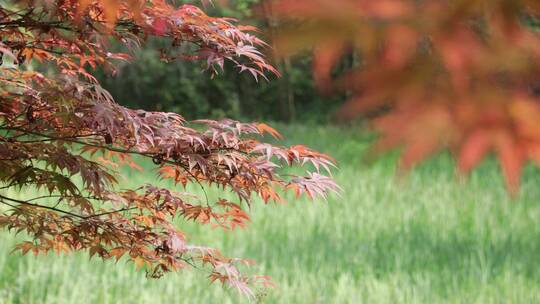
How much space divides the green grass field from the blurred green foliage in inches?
411

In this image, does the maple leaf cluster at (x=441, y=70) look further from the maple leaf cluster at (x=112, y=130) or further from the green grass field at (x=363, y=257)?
the green grass field at (x=363, y=257)

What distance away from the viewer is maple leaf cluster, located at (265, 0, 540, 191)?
1.52 ft

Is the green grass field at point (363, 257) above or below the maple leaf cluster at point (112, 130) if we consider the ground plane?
above

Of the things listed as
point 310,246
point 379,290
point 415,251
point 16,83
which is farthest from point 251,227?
point 16,83

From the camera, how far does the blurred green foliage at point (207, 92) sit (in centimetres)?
1684

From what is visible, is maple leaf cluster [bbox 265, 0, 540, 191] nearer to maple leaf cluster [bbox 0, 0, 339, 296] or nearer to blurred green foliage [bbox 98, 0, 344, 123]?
maple leaf cluster [bbox 0, 0, 339, 296]

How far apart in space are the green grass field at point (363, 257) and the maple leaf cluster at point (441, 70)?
7.38ft

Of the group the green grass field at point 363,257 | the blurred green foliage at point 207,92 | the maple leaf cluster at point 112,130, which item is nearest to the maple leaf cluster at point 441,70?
the maple leaf cluster at point 112,130

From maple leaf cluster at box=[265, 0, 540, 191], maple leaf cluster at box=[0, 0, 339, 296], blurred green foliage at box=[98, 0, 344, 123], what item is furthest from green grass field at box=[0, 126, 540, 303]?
blurred green foliage at box=[98, 0, 344, 123]

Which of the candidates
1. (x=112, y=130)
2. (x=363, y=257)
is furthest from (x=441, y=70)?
(x=363, y=257)

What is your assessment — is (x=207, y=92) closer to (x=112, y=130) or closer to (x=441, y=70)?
(x=112, y=130)

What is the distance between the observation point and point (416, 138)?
0.46m

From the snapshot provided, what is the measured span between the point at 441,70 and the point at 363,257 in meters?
3.88

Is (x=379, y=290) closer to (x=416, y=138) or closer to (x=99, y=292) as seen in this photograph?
(x=99, y=292)
